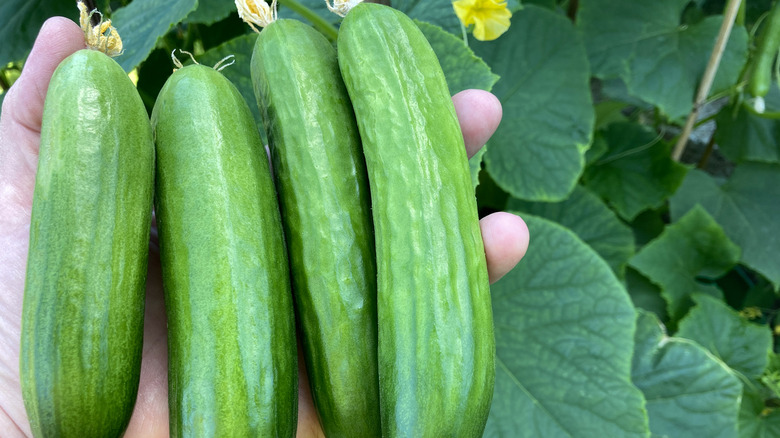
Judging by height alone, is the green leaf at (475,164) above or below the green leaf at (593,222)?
above

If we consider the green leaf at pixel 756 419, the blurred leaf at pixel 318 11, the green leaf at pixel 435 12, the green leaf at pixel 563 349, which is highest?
the blurred leaf at pixel 318 11

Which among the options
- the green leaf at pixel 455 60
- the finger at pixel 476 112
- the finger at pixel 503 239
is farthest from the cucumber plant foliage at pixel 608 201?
the finger at pixel 503 239

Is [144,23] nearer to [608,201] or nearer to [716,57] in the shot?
[716,57]

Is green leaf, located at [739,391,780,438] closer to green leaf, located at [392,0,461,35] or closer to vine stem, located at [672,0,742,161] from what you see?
vine stem, located at [672,0,742,161]

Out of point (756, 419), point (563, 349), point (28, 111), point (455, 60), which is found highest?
point (28, 111)

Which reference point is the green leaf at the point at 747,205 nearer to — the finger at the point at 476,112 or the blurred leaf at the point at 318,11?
the finger at the point at 476,112

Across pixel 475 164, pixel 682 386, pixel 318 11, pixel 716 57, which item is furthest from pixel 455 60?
pixel 682 386
